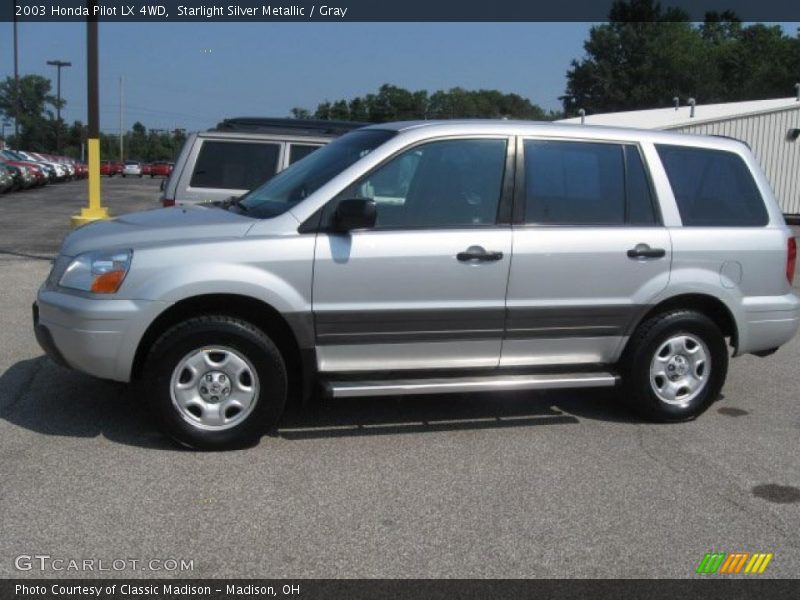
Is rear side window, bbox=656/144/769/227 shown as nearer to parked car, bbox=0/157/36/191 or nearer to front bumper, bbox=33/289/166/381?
front bumper, bbox=33/289/166/381

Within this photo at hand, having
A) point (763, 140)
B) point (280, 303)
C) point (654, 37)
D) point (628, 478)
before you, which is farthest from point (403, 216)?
point (654, 37)

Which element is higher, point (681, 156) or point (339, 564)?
point (681, 156)

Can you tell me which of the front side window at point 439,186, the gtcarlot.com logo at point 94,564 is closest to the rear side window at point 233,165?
the front side window at point 439,186

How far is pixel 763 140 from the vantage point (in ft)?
80.9

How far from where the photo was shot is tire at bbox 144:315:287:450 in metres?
4.62

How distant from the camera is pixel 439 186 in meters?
5.09

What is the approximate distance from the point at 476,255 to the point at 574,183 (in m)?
0.88

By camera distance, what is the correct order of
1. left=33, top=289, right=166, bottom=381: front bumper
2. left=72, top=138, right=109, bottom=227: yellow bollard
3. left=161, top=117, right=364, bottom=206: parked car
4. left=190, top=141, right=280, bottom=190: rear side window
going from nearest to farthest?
left=33, top=289, right=166, bottom=381: front bumper
left=161, top=117, right=364, bottom=206: parked car
left=190, top=141, right=280, bottom=190: rear side window
left=72, top=138, right=109, bottom=227: yellow bollard

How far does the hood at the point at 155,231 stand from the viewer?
15.4 feet

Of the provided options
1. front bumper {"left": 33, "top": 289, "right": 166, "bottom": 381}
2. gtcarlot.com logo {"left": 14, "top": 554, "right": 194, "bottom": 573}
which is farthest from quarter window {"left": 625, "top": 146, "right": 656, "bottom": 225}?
gtcarlot.com logo {"left": 14, "top": 554, "right": 194, "bottom": 573}

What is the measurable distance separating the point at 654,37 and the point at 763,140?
65.9m

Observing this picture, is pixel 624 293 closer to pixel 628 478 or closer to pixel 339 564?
pixel 628 478

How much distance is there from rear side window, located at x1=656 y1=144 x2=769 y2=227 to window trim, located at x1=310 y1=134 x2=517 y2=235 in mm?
1103
